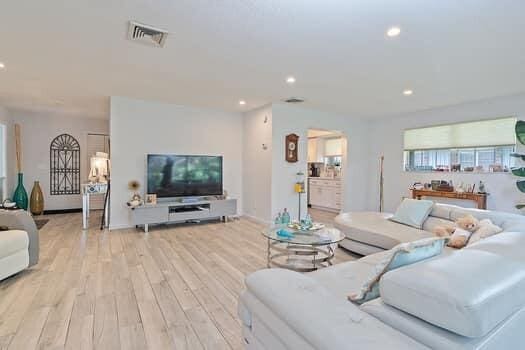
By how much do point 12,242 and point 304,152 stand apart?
4682mm

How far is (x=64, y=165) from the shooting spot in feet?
22.1

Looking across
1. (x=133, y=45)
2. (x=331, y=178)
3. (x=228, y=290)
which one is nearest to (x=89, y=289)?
(x=228, y=290)

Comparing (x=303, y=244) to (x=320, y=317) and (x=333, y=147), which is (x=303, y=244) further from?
(x=333, y=147)

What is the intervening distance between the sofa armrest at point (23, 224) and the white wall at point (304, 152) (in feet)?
11.8

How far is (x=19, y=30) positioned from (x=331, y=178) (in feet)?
21.9

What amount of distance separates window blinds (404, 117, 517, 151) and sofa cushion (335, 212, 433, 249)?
273cm

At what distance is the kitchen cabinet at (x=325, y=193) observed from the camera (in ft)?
23.8

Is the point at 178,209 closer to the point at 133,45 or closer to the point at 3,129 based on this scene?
the point at 133,45

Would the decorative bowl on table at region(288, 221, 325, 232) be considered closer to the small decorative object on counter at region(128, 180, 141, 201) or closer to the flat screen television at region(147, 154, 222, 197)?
the flat screen television at region(147, 154, 222, 197)

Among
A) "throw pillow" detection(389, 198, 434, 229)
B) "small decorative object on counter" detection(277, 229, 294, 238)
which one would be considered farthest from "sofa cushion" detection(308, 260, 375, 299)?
"throw pillow" detection(389, 198, 434, 229)

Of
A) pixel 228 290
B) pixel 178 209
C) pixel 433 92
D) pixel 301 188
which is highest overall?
pixel 433 92

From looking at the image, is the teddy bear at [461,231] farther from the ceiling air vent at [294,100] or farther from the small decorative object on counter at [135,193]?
the small decorative object on counter at [135,193]

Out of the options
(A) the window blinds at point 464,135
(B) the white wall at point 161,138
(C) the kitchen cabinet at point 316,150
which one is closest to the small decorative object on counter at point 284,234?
(B) the white wall at point 161,138

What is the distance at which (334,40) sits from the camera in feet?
8.77
